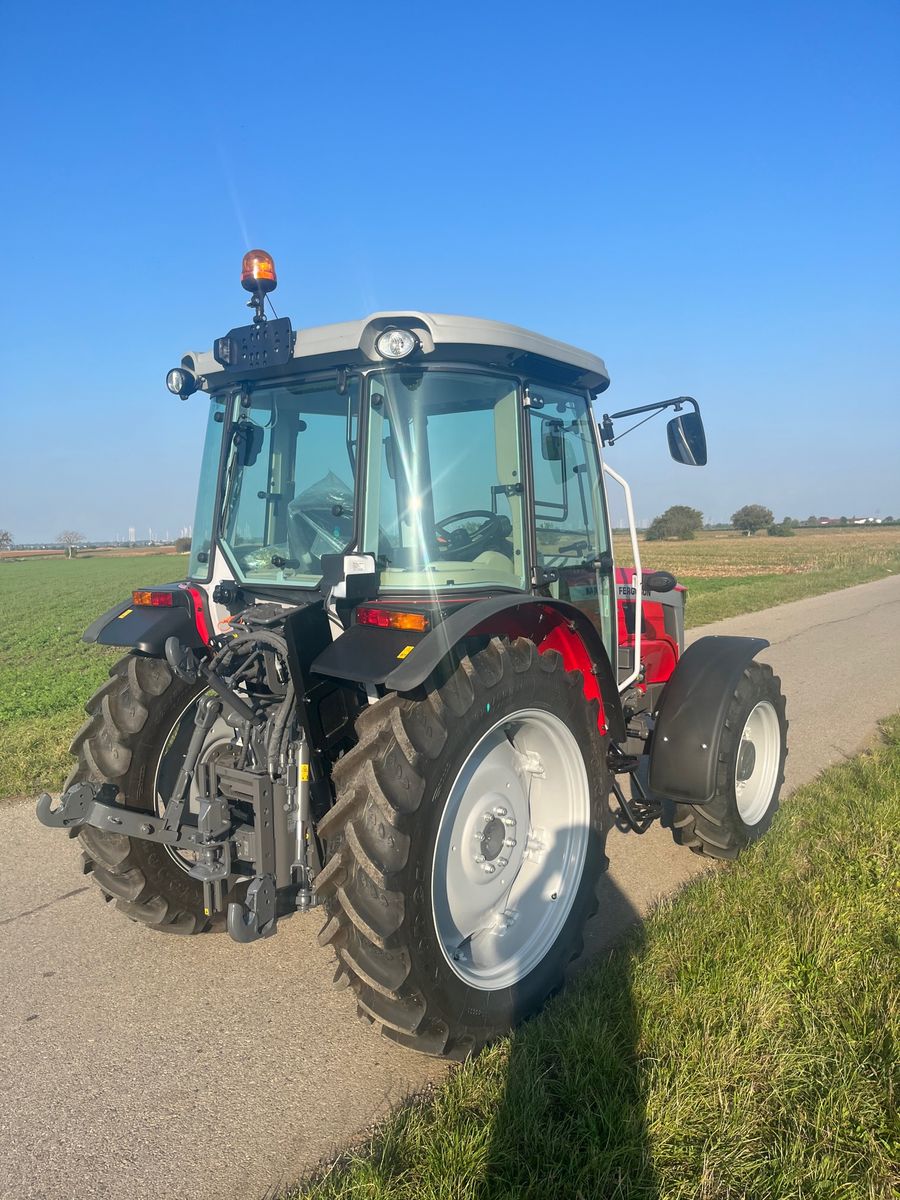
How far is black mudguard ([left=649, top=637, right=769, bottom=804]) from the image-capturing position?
3801 millimetres

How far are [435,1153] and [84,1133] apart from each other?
1.11 m

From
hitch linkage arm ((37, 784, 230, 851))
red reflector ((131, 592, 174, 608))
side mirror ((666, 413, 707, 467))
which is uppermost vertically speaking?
side mirror ((666, 413, 707, 467))

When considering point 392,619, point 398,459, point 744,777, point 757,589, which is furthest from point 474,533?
point 757,589

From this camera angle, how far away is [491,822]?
3.05 meters

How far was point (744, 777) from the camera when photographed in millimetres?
4535

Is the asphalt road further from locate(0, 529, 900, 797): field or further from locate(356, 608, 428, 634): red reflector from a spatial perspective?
locate(0, 529, 900, 797): field

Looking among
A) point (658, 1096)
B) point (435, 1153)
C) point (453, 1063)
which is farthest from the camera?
point (453, 1063)

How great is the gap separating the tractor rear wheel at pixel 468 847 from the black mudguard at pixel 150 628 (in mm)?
1230

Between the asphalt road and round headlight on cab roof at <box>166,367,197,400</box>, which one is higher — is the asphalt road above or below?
below

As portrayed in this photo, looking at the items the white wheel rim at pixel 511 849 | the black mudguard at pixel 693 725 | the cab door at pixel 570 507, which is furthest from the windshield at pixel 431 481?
the black mudguard at pixel 693 725

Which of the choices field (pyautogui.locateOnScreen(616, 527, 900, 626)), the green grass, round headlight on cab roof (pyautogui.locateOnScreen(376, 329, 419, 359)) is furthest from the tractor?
the green grass

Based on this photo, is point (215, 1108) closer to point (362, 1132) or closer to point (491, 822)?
point (362, 1132)

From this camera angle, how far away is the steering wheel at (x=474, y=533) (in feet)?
10.1

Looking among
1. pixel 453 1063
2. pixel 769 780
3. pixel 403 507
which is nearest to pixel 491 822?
pixel 453 1063
